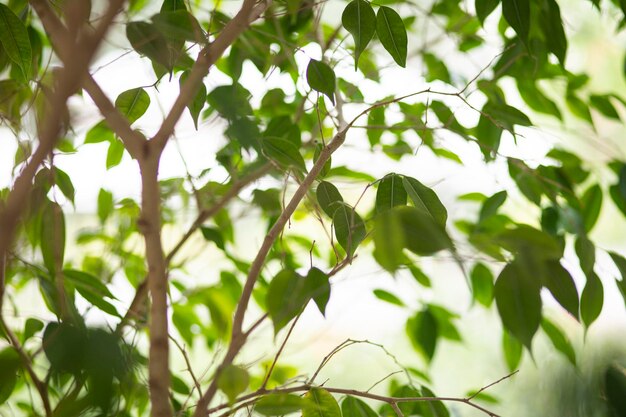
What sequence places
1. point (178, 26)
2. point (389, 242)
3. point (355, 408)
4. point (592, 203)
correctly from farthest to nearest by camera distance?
point (592, 203), point (355, 408), point (178, 26), point (389, 242)

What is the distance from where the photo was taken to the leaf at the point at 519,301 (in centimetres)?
35

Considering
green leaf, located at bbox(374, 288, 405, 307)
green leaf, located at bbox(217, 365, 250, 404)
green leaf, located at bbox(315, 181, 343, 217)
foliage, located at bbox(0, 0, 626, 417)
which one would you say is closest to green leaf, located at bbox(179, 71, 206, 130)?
foliage, located at bbox(0, 0, 626, 417)

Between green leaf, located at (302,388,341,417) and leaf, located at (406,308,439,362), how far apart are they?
1.26 ft

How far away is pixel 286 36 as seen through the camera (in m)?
0.79

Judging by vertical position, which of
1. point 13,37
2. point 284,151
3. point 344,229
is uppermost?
point 13,37

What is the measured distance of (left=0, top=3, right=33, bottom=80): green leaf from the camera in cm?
52

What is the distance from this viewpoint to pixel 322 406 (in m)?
0.48

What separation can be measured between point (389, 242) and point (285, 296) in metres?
0.09

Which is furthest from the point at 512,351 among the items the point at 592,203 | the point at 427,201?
the point at 427,201

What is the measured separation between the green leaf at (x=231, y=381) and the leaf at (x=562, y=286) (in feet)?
0.60

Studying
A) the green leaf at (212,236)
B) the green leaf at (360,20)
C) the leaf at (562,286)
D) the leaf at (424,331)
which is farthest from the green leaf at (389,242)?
the leaf at (424,331)

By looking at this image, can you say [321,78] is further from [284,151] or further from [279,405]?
[279,405]

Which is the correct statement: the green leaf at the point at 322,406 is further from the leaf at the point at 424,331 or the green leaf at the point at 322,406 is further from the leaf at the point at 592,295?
the leaf at the point at 424,331

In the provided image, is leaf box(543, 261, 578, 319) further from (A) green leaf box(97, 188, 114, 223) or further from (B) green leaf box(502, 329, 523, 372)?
(A) green leaf box(97, 188, 114, 223)
